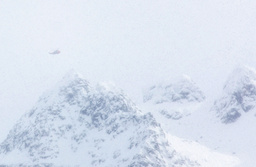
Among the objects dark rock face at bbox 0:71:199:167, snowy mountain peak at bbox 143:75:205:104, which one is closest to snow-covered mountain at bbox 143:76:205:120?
snowy mountain peak at bbox 143:75:205:104

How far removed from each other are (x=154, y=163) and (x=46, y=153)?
3838cm

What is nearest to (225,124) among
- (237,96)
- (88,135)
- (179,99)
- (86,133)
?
(237,96)

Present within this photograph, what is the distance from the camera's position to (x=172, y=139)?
150375mm

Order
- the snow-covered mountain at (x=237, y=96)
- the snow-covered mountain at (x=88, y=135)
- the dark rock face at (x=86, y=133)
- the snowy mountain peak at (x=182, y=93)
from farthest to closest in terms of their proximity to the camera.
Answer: the snowy mountain peak at (x=182, y=93)
the snow-covered mountain at (x=237, y=96)
the snow-covered mountain at (x=88, y=135)
the dark rock face at (x=86, y=133)

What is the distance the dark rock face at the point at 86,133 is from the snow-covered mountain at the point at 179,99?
31.6 meters

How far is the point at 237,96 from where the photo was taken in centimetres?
16300

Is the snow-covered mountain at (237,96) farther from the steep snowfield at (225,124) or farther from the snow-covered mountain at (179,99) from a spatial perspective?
the snow-covered mountain at (179,99)

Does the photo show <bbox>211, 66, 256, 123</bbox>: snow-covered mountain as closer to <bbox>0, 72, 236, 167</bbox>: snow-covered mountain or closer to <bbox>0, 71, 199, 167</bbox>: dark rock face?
<bbox>0, 72, 236, 167</bbox>: snow-covered mountain

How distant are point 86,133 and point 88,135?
1223mm

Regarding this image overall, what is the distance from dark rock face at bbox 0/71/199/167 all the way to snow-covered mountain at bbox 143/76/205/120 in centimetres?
3155

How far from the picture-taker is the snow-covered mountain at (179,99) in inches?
7244

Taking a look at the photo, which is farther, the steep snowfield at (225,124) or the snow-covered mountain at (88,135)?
the steep snowfield at (225,124)

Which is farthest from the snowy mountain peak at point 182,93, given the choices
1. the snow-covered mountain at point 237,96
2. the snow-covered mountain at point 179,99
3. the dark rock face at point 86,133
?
the dark rock face at point 86,133

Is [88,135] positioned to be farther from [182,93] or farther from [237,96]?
[182,93]
